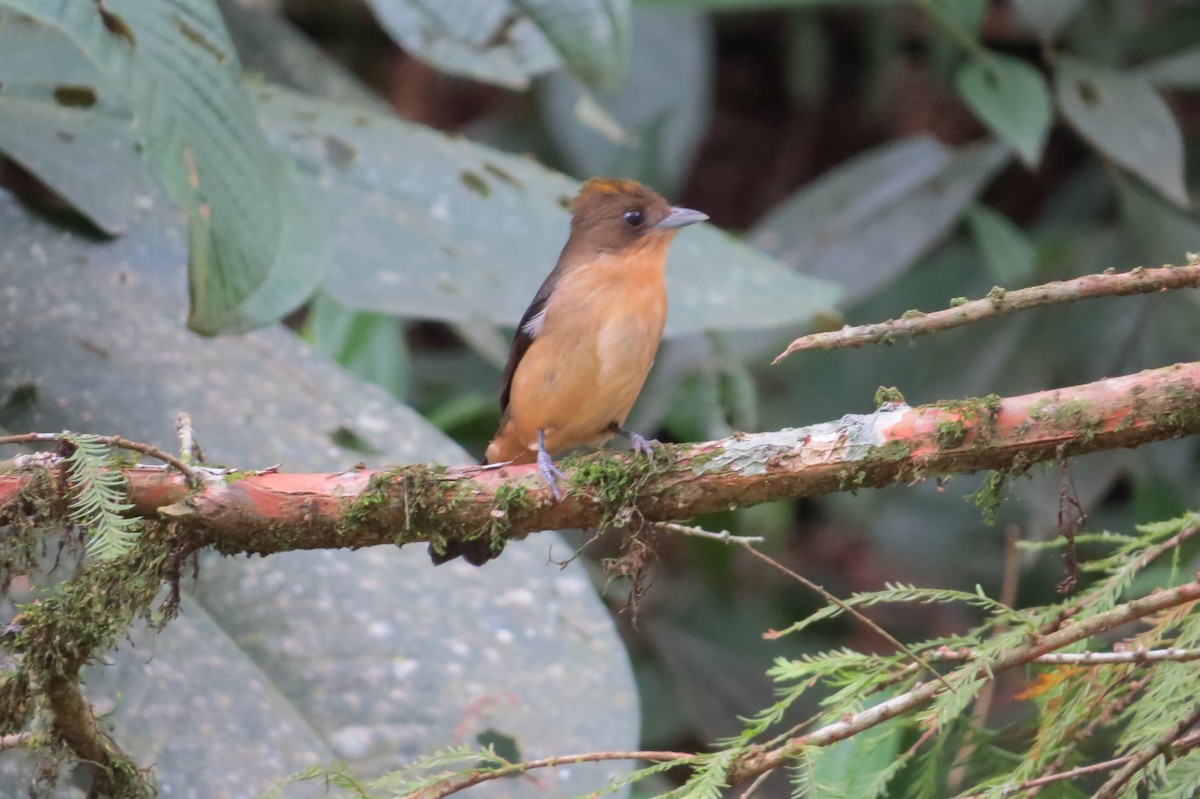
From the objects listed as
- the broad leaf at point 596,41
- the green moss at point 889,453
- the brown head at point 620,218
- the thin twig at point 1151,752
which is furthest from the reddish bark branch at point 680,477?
the broad leaf at point 596,41

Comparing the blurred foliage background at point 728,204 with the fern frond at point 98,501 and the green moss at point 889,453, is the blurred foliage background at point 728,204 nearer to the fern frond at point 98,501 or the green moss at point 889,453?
the green moss at point 889,453

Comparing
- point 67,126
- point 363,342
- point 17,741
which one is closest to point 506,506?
point 17,741

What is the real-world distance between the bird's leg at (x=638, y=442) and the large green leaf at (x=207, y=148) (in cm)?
65

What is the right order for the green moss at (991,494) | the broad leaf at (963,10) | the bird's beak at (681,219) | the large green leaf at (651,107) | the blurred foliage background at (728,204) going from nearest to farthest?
the green moss at (991,494) < the blurred foliage background at (728,204) < the bird's beak at (681,219) < the broad leaf at (963,10) < the large green leaf at (651,107)

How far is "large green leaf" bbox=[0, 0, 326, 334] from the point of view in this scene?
210 cm

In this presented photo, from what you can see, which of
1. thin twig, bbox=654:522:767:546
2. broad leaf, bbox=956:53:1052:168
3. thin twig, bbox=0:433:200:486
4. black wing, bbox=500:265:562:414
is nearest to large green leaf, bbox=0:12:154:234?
black wing, bbox=500:265:562:414

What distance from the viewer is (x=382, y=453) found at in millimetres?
2740

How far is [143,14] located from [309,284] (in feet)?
1.73

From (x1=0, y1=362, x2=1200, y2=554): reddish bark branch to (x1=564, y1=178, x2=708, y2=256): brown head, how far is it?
1.10 meters

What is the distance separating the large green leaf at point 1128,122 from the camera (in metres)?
3.88

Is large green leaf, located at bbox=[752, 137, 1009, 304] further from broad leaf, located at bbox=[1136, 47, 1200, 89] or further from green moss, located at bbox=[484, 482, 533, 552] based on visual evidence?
green moss, located at bbox=[484, 482, 533, 552]

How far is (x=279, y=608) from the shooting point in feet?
8.02

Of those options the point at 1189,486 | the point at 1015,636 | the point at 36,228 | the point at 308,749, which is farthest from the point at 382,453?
the point at 1189,486

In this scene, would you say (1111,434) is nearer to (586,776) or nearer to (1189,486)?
(586,776)
